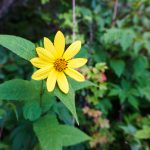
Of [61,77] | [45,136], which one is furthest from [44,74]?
[45,136]

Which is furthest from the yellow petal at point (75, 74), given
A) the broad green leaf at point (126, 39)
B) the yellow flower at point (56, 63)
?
the broad green leaf at point (126, 39)

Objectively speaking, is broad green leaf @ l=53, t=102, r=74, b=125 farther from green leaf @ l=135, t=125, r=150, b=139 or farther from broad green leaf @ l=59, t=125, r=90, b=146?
green leaf @ l=135, t=125, r=150, b=139

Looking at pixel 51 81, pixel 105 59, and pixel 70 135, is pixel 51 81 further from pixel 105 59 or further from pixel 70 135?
pixel 105 59

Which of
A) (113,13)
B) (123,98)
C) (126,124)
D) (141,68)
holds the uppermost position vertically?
(113,13)

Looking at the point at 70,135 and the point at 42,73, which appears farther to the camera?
the point at 70,135

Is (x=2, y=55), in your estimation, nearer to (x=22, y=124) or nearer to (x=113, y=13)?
(x=22, y=124)

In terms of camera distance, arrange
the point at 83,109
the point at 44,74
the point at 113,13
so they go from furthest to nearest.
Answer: the point at 113,13
the point at 83,109
the point at 44,74

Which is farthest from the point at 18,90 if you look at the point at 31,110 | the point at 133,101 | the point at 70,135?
the point at 133,101
